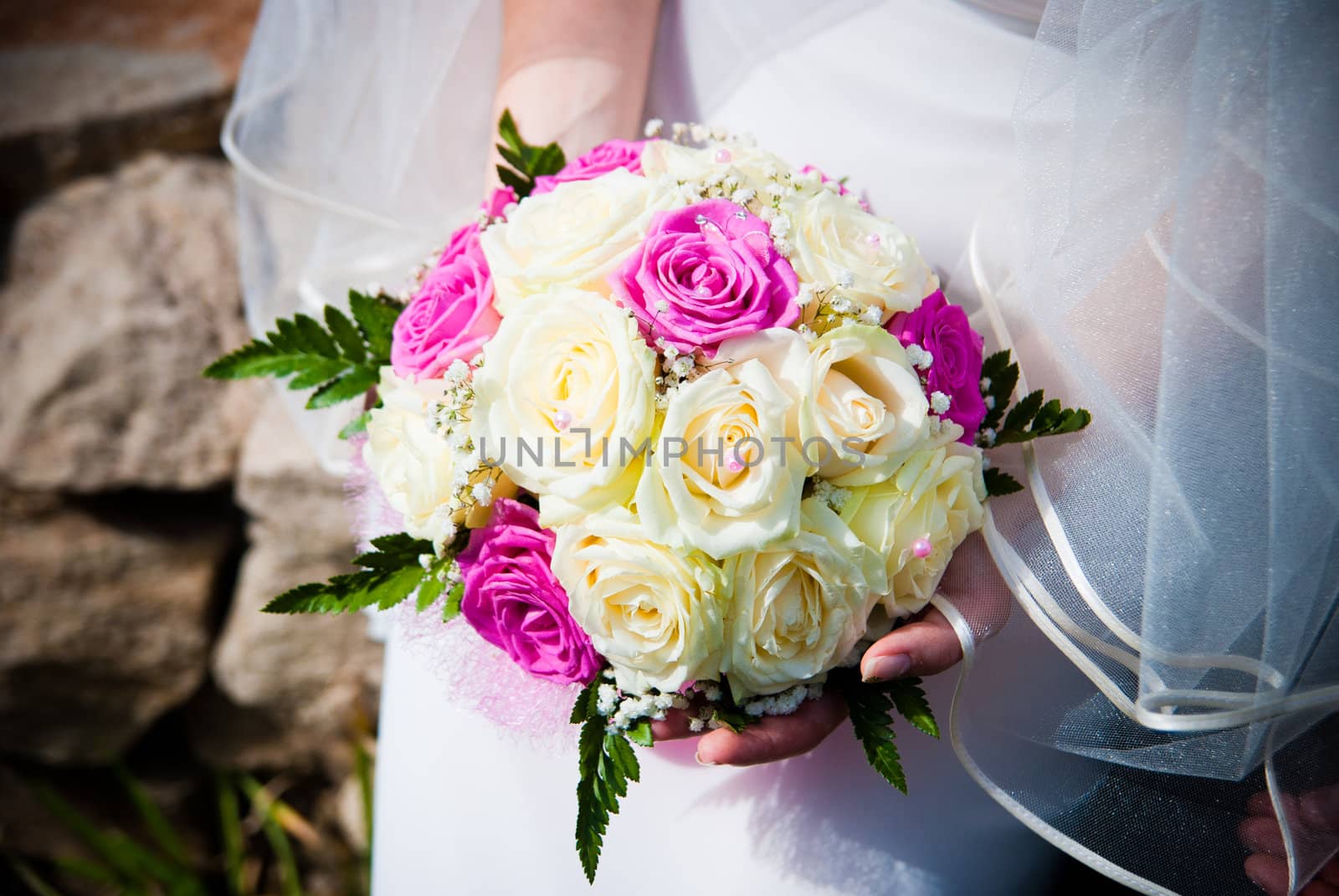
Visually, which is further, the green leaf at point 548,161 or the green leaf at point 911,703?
the green leaf at point 548,161

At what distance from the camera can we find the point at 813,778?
1.17 m

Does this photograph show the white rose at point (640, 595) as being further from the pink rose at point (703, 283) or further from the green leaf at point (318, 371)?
the green leaf at point (318, 371)

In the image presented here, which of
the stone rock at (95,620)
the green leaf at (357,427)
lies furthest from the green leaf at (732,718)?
the stone rock at (95,620)

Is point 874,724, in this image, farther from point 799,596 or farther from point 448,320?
point 448,320

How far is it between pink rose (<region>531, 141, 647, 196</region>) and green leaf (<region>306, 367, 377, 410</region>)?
0.33m

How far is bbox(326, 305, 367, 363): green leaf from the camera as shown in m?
1.13

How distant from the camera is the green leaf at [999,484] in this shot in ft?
3.18

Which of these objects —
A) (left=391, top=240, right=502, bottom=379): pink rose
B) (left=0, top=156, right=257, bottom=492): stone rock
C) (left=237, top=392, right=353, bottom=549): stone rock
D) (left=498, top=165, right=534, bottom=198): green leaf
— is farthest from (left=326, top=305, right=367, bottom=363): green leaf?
(left=0, top=156, right=257, bottom=492): stone rock

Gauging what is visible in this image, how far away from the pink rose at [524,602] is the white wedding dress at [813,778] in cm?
27

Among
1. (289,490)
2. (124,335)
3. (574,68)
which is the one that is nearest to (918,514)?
(574,68)

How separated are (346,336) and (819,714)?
75 centimetres

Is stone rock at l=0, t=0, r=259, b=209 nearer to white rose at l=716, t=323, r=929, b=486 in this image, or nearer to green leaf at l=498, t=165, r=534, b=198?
green leaf at l=498, t=165, r=534, b=198

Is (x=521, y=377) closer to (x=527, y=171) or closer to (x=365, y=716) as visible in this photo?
(x=527, y=171)

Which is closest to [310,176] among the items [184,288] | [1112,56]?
[184,288]
